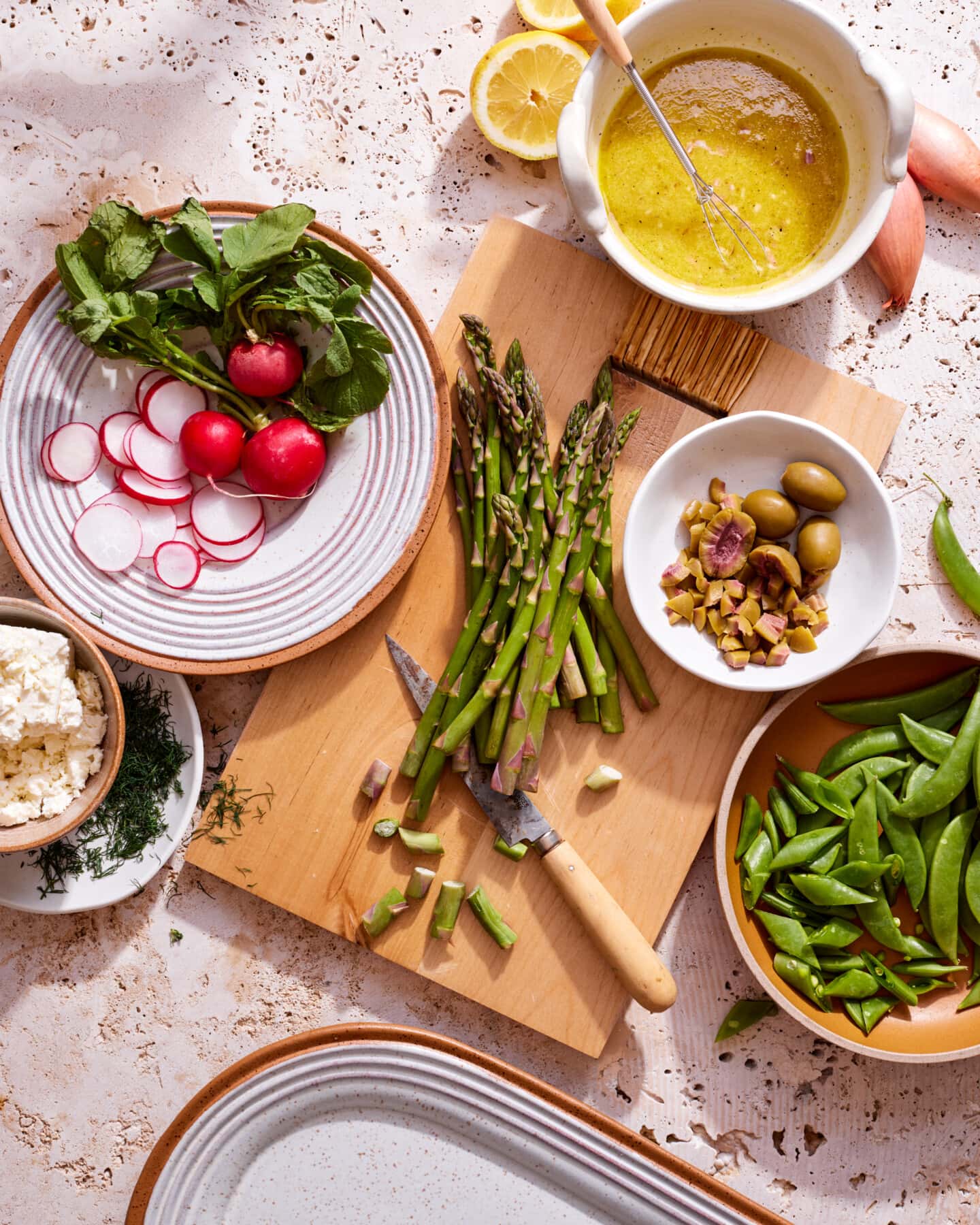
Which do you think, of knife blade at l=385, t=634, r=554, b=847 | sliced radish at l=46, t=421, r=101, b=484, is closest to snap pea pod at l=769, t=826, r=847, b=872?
knife blade at l=385, t=634, r=554, b=847

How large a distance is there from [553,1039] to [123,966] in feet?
3.54

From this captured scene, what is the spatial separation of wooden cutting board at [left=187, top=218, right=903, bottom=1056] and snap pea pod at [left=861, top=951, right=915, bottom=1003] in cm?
44

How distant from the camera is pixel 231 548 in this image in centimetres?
212

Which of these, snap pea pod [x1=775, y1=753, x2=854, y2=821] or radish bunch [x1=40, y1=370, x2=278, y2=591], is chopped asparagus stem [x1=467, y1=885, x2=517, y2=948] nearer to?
snap pea pod [x1=775, y1=753, x2=854, y2=821]

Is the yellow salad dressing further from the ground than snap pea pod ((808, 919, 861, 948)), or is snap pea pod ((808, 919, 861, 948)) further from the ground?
the yellow salad dressing

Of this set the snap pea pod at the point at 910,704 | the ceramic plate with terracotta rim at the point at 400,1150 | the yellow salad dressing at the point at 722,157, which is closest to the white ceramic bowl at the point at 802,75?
the yellow salad dressing at the point at 722,157

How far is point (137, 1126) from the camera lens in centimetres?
229

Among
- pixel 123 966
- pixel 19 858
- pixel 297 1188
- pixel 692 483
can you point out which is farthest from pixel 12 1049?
pixel 692 483

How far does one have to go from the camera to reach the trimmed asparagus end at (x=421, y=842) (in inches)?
85.0

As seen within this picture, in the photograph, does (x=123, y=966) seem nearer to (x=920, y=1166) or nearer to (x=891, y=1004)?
(x=891, y=1004)

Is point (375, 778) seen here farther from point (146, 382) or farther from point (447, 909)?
point (146, 382)

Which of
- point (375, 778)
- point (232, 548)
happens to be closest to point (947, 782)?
point (375, 778)

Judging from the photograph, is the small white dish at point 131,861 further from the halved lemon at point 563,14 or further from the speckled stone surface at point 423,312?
the halved lemon at point 563,14

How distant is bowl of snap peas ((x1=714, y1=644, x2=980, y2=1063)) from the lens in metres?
2.06
